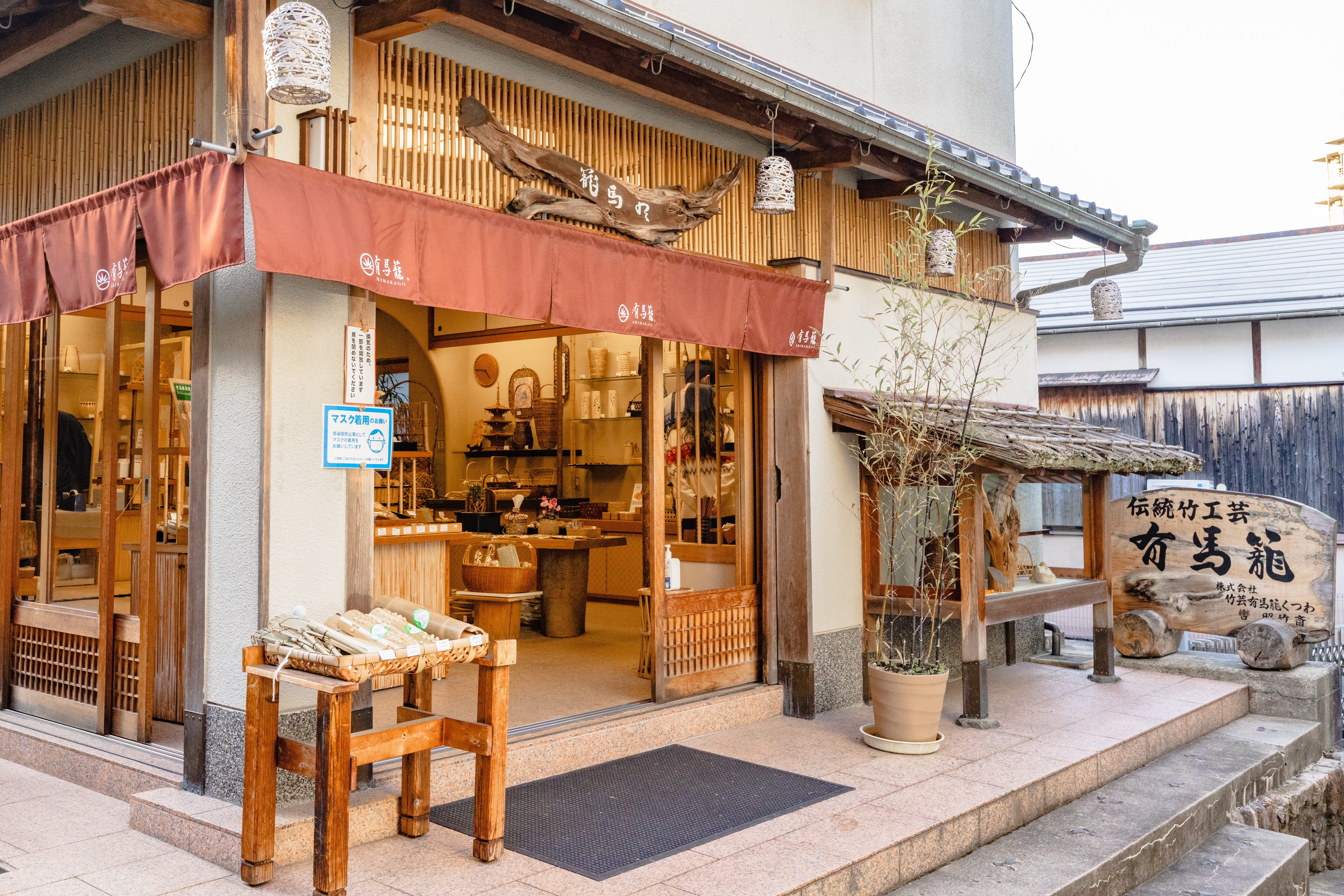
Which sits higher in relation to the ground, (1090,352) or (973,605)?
(1090,352)

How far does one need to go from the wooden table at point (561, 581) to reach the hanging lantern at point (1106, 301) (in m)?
5.33

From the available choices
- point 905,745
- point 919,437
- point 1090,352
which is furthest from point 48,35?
point 1090,352

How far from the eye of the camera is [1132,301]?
15.8 m

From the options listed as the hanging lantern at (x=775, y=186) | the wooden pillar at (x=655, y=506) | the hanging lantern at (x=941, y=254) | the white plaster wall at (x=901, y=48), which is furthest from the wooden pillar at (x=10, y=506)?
the hanging lantern at (x=941, y=254)

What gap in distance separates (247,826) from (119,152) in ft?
11.7

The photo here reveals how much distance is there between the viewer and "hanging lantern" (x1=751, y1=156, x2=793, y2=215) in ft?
20.8

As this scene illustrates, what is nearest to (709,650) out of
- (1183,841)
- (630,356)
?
(1183,841)

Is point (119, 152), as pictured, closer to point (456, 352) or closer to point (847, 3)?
point (847, 3)

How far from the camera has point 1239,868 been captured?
561cm

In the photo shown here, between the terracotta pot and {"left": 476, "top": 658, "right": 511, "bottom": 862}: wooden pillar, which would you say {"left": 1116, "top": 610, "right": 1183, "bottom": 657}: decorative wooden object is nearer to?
the terracotta pot

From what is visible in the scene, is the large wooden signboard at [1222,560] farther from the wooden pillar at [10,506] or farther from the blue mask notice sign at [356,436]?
the wooden pillar at [10,506]

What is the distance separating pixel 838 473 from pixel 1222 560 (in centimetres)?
360

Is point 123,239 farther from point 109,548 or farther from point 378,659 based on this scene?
point 378,659

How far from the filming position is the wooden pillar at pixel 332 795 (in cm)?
374
